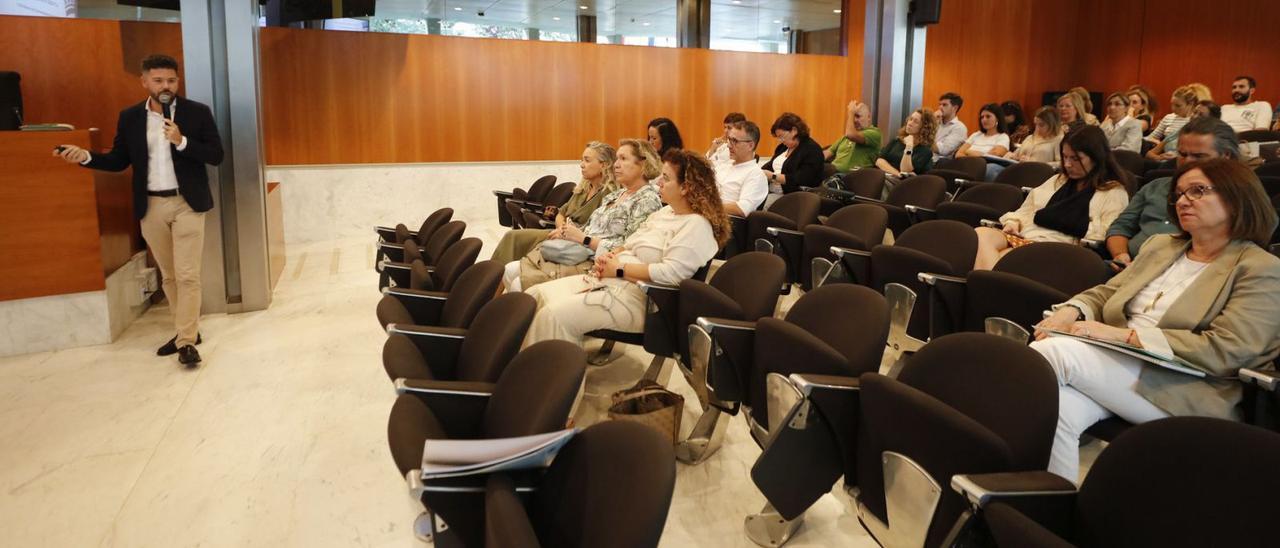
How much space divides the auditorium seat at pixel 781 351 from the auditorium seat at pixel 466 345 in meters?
0.63

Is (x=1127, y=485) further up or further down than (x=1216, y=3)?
further down

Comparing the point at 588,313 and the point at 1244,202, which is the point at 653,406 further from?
the point at 1244,202

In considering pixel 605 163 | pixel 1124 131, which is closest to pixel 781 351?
pixel 605 163

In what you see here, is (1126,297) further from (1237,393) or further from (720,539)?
(720,539)

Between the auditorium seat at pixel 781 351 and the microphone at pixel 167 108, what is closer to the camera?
the auditorium seat at pixel 781 351

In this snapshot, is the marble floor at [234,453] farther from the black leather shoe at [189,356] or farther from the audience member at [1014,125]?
the audience member at [1014,125]

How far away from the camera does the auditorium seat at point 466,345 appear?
220 centimetres

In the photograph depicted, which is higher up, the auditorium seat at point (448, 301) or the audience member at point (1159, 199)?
the audience member at point (1159, 199)

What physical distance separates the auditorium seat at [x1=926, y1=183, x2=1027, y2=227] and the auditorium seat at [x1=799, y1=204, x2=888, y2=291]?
0.64 meters

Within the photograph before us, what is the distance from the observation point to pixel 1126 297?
2580 millimetres

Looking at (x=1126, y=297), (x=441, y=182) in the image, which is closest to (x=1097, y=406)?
(x=1126, y=297)

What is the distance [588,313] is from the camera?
333cm

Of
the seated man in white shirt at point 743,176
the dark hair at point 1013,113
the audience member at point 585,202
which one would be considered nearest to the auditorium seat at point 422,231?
the audience member at point 585,202

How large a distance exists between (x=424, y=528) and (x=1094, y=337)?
6.20 ft
